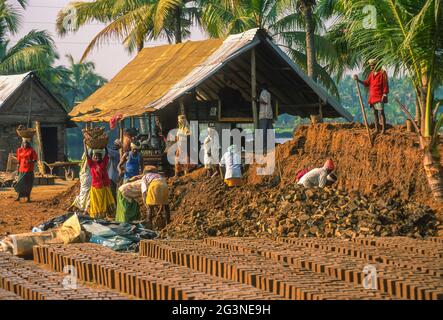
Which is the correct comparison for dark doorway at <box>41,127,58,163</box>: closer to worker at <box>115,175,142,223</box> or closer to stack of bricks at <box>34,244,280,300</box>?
worker at <box>115,175,142,223</box>

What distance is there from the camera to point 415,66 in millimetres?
14172

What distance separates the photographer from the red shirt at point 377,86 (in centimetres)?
1538

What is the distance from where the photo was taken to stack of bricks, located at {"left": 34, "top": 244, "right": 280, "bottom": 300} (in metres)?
8.52

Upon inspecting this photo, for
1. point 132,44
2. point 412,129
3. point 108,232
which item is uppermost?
point 132,44

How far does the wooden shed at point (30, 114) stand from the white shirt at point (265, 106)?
10.3 metres

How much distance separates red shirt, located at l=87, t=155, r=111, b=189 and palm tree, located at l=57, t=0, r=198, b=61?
9116 millimetres

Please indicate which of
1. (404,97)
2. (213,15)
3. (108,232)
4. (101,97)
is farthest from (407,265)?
(404,97)

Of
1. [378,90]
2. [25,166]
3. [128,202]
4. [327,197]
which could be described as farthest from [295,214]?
[25,166]

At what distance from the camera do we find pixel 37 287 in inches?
353

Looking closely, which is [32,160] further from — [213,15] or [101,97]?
[213,15]

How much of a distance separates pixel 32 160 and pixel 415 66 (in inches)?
331

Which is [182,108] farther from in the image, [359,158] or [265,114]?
[359,158]

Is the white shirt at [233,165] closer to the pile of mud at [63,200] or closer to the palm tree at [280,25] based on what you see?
the pile of mud at [63,200]

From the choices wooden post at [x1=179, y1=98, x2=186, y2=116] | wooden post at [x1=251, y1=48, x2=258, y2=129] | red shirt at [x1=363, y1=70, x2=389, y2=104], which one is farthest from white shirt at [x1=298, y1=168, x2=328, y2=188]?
wooden post at [x1=179, y1=98, x2=186, y2=116]
